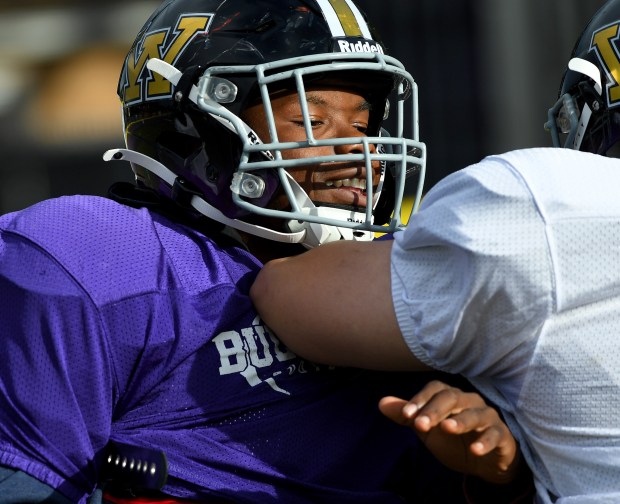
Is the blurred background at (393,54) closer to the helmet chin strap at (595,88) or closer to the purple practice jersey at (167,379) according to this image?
the helmet chin strap at (595,88)

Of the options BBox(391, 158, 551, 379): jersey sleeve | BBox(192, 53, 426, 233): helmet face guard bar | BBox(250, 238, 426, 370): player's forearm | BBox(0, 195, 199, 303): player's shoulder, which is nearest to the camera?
BBox(391, 158, 551, 379): jersey sleeve

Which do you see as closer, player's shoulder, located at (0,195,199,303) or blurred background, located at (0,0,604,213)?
player's shoulder, located at (0,195,199,303)

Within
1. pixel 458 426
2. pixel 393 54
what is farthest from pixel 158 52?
pixel 393 54

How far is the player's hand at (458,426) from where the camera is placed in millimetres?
1340

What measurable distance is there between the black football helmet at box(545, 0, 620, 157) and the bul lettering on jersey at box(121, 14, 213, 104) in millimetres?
787

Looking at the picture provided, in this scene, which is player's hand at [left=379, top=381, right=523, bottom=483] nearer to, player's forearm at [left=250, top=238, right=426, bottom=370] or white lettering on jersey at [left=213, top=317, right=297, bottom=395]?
player's forearm at [left=250, top=238, right=426, bottom=370]

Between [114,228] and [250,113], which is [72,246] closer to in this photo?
[114,228]

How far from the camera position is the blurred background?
497 cm

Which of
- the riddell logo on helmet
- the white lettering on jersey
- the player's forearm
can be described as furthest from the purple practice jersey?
the riddell logo on helmet

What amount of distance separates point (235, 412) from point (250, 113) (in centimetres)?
57

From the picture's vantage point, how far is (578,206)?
4.39 feet

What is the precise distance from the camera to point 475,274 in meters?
1.33

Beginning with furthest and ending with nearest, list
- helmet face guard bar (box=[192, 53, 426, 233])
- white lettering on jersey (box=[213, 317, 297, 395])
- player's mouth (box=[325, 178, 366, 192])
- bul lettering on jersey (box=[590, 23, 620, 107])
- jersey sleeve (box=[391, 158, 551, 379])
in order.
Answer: bul lettering on jersey (box=[590, 23, 620, 107]) < player's mouth (box=[325, 178, 366, 192]) < helmet face guard bar (box=[192, 53, 426, 233]) < white lettering on jersey (box=[213, 317, 297, 395]) < jersey sleeve (box=[391, 158, 551, 379])

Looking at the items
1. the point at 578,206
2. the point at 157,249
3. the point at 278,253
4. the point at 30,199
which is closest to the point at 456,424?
the point at 578,206
